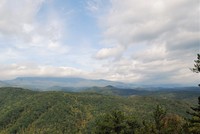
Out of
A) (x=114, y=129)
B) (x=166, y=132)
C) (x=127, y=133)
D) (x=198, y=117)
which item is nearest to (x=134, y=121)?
(x=127, y=133)

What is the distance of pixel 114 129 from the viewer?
66500 millimetres

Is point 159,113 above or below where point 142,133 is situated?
above

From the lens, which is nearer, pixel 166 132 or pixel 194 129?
pixel 194 129

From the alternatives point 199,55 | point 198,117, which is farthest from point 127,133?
point 199,55

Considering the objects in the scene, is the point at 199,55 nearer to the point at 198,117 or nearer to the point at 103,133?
the point at 198,117

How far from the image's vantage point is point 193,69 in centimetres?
3556

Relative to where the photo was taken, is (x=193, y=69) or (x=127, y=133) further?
(x=127, y=133)

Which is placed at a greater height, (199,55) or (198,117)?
(199,55)

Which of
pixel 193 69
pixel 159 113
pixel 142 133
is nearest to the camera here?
pixel 193 69

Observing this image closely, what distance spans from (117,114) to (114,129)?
3.81m

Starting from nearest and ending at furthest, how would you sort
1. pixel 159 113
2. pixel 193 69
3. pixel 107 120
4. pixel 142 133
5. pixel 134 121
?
pixel 193 69 < pixel 159 113 < pixel 142 133 < pixel 107 120 < pixel 134 121

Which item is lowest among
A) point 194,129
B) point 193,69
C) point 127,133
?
point 127,133

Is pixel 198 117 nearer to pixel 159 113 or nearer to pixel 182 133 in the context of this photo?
pixel 159 113

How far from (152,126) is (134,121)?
129 feet
